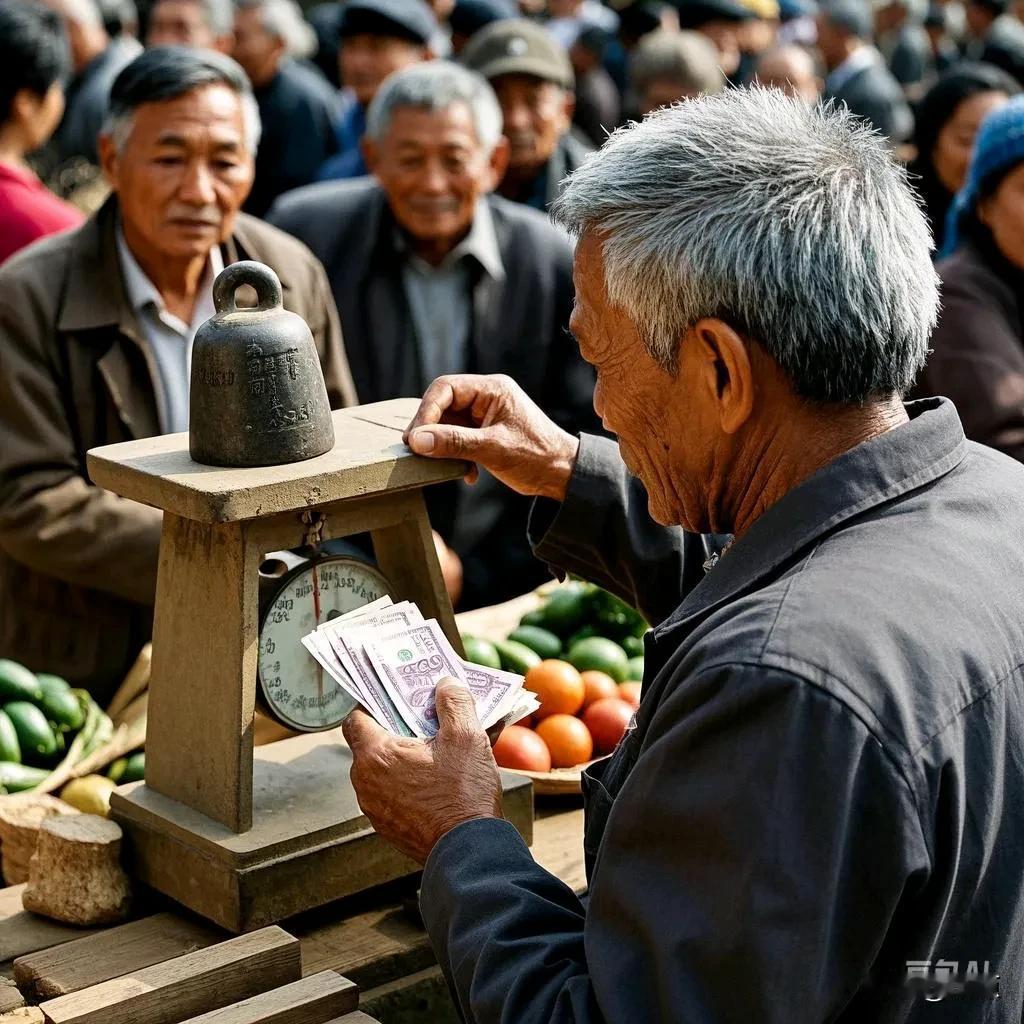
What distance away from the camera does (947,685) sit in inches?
55.2

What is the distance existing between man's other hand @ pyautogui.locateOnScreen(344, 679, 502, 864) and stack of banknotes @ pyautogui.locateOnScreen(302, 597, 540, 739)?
0.04m

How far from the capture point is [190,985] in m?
1.81

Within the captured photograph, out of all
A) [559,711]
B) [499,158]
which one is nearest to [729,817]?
[559,711]

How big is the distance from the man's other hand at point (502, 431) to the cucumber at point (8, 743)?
1044mm

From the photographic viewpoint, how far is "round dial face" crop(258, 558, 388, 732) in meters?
2.06

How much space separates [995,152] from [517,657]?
2.11 metres

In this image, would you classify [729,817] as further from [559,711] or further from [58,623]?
[58,623]

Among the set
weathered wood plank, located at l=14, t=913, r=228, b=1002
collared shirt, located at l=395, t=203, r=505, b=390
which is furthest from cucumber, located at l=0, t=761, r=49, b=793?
collared shirt, located at l=395, t=203, r=505, b=390

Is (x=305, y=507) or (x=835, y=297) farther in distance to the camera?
(x=305, y=507)

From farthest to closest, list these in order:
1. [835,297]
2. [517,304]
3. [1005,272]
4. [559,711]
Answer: [517,304] < [1005,272] < [559,711] < [835,297]

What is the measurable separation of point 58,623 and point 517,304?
5.98 feet

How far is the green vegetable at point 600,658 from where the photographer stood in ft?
10.0

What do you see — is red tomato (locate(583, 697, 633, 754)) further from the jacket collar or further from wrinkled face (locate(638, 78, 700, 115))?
wrinkled face (locate(638, 78, 700, 115))

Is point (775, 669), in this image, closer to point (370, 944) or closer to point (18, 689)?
point (370, 944)
